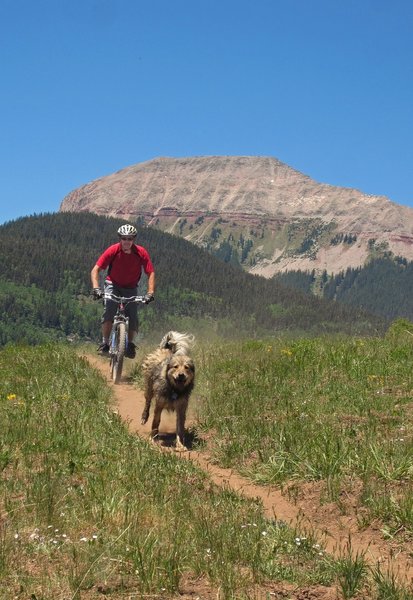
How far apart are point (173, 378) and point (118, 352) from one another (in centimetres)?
539

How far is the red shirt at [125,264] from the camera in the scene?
1512 cm

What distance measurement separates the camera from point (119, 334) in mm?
15336

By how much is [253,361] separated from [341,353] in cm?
169

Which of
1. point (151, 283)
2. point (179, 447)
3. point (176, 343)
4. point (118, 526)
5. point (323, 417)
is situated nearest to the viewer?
point (118, 526)

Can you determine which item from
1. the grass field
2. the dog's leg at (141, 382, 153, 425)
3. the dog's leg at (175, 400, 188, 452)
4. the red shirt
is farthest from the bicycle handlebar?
the dog's leg at (175, 400, 188, 452)

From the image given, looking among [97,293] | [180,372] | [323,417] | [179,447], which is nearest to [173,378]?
[180,372]

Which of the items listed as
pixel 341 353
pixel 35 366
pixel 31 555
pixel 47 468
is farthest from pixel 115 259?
pixel 31 555

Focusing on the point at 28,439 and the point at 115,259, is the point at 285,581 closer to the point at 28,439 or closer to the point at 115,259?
the point at 28,439

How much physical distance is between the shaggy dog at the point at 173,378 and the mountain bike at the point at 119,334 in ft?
13.9

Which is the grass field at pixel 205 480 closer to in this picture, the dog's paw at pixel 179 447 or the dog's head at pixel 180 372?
the dog's paw at pixel 179 447

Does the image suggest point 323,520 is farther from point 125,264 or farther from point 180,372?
point 125,264

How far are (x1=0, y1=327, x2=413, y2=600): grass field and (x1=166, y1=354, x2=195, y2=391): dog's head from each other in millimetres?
778

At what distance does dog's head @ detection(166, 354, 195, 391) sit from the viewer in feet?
32.4

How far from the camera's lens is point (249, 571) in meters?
4.71
